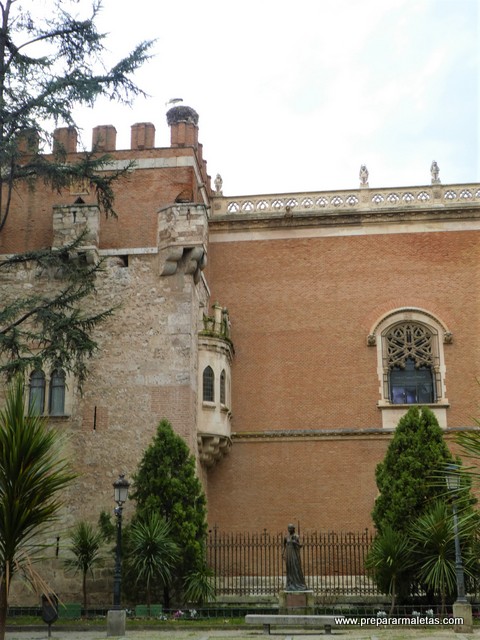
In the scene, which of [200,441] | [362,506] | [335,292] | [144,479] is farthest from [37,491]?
[335,292]

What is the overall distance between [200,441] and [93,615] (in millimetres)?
5622

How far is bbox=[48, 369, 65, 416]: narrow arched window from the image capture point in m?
23.0

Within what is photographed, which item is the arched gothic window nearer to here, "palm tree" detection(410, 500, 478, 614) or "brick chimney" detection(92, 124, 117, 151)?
"palm tree" detection(410, 500, 478, 614)

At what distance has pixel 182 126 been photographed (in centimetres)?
2541

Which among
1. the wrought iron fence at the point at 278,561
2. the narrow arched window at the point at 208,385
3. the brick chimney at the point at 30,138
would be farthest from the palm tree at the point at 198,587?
the brick chimney at the point at 30,138

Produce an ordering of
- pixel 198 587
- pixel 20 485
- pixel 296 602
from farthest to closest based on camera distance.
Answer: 1. pixel 198 587
2. pixel 296 602
3. pixel 20 485

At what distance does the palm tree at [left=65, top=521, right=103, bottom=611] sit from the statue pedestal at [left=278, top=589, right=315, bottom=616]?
479 centimetres

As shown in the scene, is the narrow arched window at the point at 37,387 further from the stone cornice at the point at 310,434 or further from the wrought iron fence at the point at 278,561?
the wrought iron fence at the point at 278,561

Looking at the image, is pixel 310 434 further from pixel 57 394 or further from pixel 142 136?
pixel 142 136

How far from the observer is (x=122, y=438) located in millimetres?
22328

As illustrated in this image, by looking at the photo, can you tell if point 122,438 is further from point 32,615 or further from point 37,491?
point 37,491

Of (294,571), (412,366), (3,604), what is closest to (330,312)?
(412,366)

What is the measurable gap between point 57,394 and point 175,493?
475 centimetres

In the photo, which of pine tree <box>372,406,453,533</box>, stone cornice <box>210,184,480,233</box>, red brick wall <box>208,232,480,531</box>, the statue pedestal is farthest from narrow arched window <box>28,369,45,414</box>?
pine tree <box>372,406,453,533</box>
